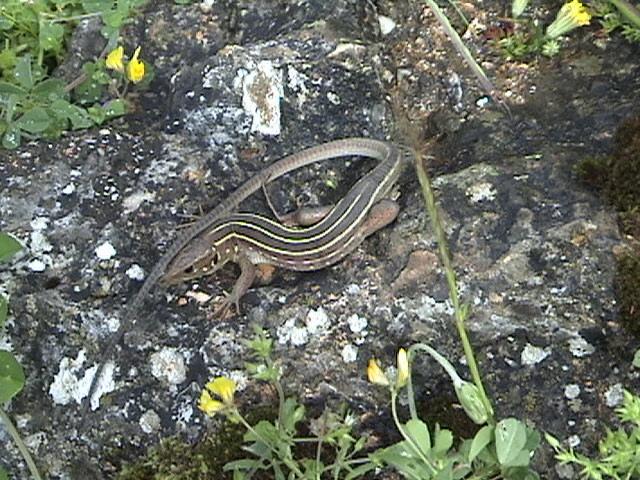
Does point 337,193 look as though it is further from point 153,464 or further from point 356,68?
point 153,464

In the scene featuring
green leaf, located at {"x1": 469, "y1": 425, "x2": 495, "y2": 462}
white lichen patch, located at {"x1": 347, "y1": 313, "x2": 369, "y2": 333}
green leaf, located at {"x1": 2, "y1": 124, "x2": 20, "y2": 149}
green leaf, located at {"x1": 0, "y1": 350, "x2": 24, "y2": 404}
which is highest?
green leaf, located at {"x1": 469, "y1": 425, "x2": 495, "y2": 462}

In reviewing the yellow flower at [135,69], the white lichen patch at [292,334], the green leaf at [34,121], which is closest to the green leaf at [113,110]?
the yellow flower at [135,69]

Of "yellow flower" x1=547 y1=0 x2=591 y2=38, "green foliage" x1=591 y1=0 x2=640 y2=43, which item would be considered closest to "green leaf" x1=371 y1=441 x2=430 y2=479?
"yellow flower" x1=547 y1=0 x2=591 y2=38

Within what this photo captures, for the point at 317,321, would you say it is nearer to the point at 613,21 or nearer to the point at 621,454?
the point at 621,454

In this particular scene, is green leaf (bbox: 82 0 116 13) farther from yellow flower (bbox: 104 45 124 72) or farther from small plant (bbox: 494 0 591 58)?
small plant (bbox: 494 0 591 58)

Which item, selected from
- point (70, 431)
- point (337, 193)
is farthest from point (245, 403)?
point (337, 193)
